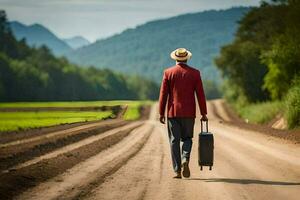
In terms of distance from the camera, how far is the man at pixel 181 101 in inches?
488

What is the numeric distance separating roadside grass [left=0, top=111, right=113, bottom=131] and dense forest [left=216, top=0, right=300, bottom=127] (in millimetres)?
17591

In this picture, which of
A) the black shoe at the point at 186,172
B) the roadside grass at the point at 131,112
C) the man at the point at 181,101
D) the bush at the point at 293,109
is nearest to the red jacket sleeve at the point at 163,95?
the man at the point at 181,101

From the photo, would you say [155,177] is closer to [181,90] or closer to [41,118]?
[181,90]

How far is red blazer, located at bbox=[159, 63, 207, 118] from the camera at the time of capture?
1238 centimetres

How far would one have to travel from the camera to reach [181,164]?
1246 centimetres

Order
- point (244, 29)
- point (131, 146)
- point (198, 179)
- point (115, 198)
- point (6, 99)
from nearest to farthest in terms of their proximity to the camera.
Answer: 1. point (115, 198)
2. point (198, 179)
3. point (131, 146)
4. point (6, 99)
5. point (244, 29)

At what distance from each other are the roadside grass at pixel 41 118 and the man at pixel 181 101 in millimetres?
12771

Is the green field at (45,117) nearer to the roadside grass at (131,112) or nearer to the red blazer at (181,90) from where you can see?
the roadside grass at (131,112)

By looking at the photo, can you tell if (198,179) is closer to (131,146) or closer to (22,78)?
(131,146)

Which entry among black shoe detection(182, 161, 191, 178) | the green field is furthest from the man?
the green field

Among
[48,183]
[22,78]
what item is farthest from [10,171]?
[22,78]

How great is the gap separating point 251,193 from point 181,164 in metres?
2.41

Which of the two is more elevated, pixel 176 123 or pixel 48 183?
pixel 176 123

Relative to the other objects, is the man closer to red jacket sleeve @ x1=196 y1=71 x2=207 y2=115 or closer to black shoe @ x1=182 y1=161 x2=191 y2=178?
red jacket sleeve @ x1=196 y1=71 x2=207 y2=115
